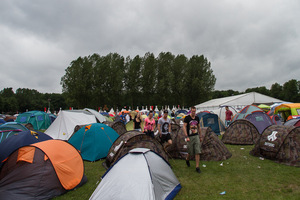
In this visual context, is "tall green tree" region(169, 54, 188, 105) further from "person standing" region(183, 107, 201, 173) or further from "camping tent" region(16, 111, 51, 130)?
"person standing" region(183, 107, 201, 173)

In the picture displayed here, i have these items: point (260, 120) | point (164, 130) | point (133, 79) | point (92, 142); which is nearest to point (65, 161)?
point (92, 142)

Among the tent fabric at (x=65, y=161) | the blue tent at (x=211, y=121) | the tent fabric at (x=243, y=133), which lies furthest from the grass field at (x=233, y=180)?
the blue tent at (x=211, y=121)

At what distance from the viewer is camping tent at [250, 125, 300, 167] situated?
6555mm

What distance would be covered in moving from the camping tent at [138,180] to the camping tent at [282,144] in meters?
4.51

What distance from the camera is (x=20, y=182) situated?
14.4 feet

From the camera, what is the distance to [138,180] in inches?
162

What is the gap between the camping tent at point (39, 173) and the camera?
14.2ft

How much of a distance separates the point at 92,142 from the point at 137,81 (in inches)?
1458

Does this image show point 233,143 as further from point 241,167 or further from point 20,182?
point 20,182

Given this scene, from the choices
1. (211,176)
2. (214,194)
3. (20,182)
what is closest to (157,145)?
(211,176)

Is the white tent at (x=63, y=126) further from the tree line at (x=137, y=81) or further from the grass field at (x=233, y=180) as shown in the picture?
the tree line at (x=137, y=81)

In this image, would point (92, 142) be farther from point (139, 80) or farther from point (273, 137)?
point (139, 80)

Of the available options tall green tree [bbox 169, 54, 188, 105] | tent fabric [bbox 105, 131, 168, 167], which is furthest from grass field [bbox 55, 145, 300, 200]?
tall green tree [bbox 169, 54, 188, 105]

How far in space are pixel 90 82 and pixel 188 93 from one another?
2330 centimetres
